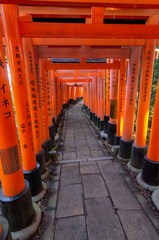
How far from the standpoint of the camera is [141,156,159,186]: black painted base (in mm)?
2965

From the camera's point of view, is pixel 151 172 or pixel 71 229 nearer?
pixel 71 229

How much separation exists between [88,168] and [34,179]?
1.85 m

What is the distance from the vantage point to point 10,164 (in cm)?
197

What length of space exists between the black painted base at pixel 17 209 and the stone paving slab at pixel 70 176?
1.36m

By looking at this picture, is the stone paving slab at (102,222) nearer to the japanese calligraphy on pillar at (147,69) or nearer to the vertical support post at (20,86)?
the vertical support post at (20,86)

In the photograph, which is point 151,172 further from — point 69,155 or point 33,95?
point 33,95

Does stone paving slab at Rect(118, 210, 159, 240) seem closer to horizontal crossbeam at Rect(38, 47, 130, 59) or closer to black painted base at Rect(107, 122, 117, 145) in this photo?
black painted base at Rect(107, 122, 117, 145)

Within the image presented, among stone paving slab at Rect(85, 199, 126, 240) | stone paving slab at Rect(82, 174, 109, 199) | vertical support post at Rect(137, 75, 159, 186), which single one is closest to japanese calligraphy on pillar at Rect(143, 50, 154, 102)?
vertical support post at Rect(137, 75, 159, 186)

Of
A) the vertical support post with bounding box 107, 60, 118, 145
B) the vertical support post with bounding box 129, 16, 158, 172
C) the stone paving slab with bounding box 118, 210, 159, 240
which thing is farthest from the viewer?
the vertical support post with bounding box 107, 60, 118, 145

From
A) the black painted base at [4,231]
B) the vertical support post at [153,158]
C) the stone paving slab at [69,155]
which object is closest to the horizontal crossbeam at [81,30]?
the vertical support post at [153,158]

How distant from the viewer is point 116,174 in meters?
3.86

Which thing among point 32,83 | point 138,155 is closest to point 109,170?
point 138,155

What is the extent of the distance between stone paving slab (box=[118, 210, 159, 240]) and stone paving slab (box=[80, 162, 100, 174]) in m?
1.49

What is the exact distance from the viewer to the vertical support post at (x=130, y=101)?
3781 mm
